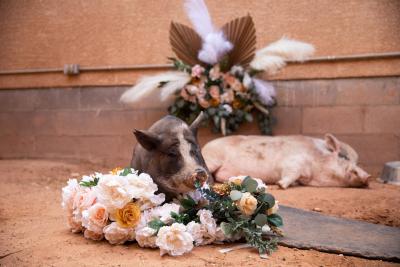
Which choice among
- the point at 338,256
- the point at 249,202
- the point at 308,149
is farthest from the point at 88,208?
the point at 308,149

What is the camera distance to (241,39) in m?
5.77

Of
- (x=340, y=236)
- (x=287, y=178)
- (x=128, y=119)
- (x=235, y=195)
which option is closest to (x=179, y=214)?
(x=235, y=195)

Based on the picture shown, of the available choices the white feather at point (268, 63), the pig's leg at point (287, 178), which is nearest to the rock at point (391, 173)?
the pig's leg at point (287, 178)

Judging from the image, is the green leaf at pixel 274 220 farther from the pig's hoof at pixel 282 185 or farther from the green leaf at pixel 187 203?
the pig's hoof at pixel 282 185

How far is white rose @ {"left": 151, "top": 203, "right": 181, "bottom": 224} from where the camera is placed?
2.49 m

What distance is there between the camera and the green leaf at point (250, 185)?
257 cm

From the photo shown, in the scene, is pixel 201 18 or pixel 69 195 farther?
pixel 201 18

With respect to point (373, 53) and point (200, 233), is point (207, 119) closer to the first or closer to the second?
point (373, 53)

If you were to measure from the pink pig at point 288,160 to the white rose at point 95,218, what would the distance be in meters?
2.74

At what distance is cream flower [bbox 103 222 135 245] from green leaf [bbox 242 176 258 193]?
759 mm

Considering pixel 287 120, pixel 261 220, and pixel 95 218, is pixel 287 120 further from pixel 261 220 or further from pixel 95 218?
pixel 95 218

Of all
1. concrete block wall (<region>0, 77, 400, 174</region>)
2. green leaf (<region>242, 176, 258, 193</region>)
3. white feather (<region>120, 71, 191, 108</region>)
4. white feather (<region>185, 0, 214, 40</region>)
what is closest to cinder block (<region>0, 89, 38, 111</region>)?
concrete block wall (<region>0, 77, 400, 174</region>)

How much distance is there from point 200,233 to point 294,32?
4274 mm

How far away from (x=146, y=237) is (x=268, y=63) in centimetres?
383
